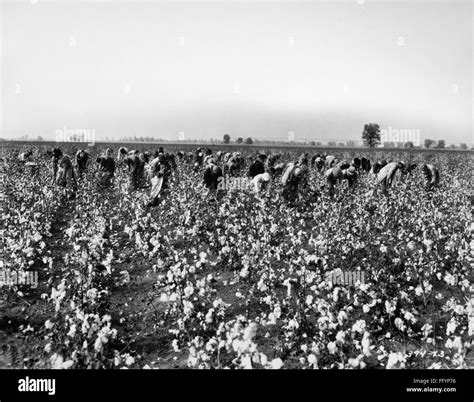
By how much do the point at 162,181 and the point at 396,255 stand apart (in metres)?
7.49

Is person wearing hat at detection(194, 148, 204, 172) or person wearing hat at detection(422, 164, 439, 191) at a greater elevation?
person wearing hat at detection(194, 148, 204, 172)

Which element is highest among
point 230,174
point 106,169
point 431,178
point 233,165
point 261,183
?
point 233,165

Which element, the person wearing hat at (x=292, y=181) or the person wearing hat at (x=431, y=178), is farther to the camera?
the person wearing hat at (x=431, y=178)

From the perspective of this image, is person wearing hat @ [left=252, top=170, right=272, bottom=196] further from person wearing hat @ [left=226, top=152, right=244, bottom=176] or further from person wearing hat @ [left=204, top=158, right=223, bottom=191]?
person wearing hat @ [left=226, top=152, right=244, bottom=176]

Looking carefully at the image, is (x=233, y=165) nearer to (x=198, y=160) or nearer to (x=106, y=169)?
(x=198, y=160)

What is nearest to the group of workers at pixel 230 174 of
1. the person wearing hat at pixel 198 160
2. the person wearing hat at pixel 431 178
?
the person wearing hat at pixel 431 178

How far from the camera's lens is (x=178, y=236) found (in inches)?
416

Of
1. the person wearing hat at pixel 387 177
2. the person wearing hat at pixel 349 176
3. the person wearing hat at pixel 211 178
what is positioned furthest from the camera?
the person wearing hat at pixel 387 177

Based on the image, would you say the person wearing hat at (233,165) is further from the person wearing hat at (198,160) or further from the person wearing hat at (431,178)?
the person wearing hat at (431,178)

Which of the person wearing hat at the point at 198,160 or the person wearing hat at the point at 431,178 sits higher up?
the person wearing hat at the point at 198,160

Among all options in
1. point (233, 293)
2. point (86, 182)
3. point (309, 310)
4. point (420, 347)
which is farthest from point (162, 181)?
point (420, 347)

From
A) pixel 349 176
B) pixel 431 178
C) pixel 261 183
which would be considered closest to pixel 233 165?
pixel 261 183

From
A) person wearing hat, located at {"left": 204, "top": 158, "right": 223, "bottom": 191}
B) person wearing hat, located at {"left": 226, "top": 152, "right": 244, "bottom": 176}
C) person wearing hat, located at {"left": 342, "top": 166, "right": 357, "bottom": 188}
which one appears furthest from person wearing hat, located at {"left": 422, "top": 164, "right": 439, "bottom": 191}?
person wearing hat, located at {"left": 204, "top": 158, "right": 223, "bottom": 191}
